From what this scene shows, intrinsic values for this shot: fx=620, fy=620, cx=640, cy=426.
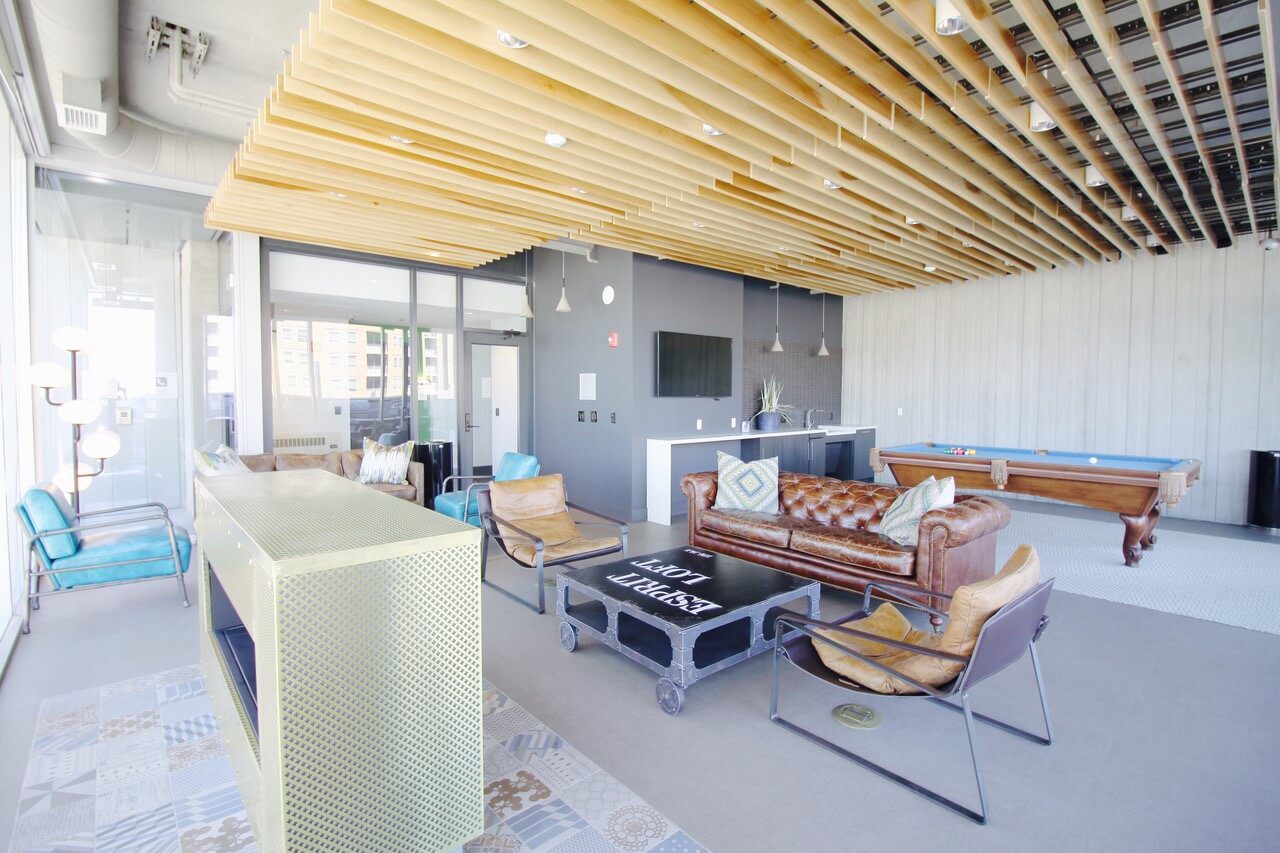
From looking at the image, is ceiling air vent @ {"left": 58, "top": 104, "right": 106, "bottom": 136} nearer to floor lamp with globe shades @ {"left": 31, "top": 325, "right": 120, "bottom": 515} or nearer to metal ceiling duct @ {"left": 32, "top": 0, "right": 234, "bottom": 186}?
metal ceiling duct @ {"left": 32, "top": 0, "right": 234, "bottom": 186}

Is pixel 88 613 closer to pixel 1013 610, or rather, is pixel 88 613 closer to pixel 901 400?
pixel 1013 610

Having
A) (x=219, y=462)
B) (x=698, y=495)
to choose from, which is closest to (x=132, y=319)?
(x=219, y=462)

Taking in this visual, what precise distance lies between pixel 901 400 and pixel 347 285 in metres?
7.74

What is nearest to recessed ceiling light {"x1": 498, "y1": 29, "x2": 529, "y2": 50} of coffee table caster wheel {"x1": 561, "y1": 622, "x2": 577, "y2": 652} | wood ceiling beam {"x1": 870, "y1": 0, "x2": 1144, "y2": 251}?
wood ceiling beam {"x1": 870, "y1": 0, "x2": 1144, "y2": 251}

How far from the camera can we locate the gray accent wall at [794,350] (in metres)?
8.75

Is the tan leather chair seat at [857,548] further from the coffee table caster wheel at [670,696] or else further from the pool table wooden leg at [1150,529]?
the pool table wooden leg at [1150,529]

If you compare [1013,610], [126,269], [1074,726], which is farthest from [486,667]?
[126,269]

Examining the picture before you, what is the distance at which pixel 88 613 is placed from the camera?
13.1ft

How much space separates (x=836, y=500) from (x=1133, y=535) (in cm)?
254

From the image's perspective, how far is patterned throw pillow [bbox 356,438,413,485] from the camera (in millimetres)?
6191

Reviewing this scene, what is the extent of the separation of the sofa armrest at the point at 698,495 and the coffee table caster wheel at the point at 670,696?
2334 millimetres

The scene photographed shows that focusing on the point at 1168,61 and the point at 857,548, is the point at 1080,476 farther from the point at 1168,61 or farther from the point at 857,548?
Result: the point at 1168,61

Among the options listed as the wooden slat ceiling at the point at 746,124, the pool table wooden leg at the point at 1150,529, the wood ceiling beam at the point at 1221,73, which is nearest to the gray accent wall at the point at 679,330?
the wooden slat ceiling at the point at 746,124

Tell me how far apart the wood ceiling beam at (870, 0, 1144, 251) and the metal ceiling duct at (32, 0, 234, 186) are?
353 cm
